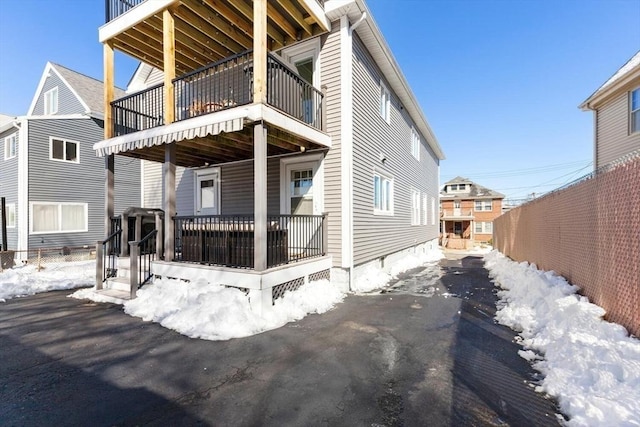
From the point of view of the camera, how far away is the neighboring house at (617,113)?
31.6 ft

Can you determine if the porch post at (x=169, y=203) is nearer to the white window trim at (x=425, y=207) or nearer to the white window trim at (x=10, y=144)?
the white window trim at (x=10, y=144)

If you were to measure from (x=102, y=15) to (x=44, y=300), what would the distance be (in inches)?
272

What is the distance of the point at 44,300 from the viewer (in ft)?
20.6

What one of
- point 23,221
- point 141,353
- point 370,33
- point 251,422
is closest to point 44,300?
point 141,353

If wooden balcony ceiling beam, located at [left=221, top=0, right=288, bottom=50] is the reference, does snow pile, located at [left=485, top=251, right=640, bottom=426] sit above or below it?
below

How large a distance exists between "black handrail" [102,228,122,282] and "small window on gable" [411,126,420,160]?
1204 cm

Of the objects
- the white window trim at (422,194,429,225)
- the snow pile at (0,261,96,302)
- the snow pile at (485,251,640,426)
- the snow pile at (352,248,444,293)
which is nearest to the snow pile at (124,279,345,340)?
the snow pile at (352,248,444,293)

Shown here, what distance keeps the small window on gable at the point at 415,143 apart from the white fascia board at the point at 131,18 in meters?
10.9

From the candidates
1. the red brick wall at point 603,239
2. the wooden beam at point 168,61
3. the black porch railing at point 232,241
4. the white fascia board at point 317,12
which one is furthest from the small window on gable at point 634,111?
the wooden beam at point 168,61

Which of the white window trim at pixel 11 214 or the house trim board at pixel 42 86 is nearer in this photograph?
the white window trim at pixel 11 214

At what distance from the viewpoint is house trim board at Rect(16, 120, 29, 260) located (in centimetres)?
1199

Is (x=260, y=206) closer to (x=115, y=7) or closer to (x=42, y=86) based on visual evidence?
(x=115, y=7)

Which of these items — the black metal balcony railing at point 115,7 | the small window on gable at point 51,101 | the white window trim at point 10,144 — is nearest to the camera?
the black metal balcony railing at point 115,7

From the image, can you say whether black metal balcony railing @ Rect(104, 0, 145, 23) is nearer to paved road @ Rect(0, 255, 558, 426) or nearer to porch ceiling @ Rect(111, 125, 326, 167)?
porch ceiling @ Rect(111, 125, 326, 167)
